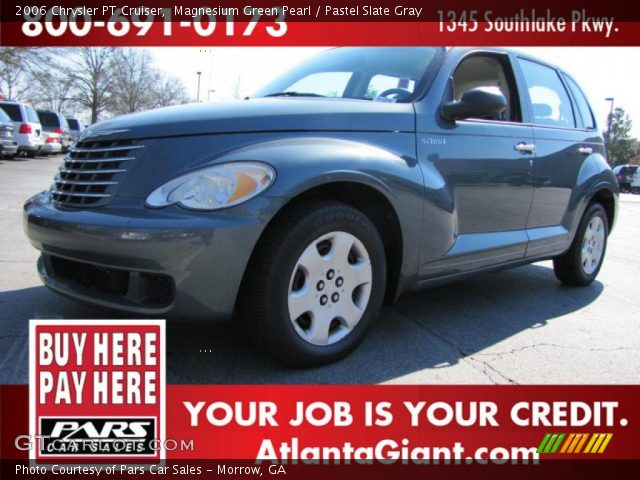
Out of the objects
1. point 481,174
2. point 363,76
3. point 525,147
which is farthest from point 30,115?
point 481,174

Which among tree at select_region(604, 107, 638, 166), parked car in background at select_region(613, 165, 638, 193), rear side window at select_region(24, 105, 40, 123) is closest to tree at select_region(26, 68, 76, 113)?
rear side window at select_region(24, 105, 40, 123)

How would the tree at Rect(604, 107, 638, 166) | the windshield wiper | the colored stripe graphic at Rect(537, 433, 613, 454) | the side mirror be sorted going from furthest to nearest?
the tree at Rect(604, 107, 638, 166), the windshield wiper, the side mirror, the colored stripe graphic at Rect(537, 433, 613, 454)

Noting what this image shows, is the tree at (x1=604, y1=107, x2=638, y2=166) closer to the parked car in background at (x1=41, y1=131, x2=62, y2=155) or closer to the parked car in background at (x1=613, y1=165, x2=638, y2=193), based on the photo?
the parked car in background at (x1=613, y1=165, x2=638, y2=193)

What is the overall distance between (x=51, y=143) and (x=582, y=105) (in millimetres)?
21699

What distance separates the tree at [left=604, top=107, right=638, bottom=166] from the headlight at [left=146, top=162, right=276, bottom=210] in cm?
7111

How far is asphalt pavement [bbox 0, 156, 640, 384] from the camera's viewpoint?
2.50 m

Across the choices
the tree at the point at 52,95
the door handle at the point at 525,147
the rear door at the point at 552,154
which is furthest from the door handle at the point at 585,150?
the tree at the point at 52,95

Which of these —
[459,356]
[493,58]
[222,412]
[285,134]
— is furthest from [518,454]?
[493,58]

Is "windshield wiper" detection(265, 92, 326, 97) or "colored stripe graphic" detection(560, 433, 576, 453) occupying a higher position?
"windshield wiper" detection(265, 92, 326, 97)

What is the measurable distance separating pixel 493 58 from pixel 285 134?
195cm

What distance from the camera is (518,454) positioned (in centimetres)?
205

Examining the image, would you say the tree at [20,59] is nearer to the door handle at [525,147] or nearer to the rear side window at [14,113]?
the rear side window at [14,113]

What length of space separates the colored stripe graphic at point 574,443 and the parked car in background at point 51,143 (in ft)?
72.1

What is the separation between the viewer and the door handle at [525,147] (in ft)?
11.6
